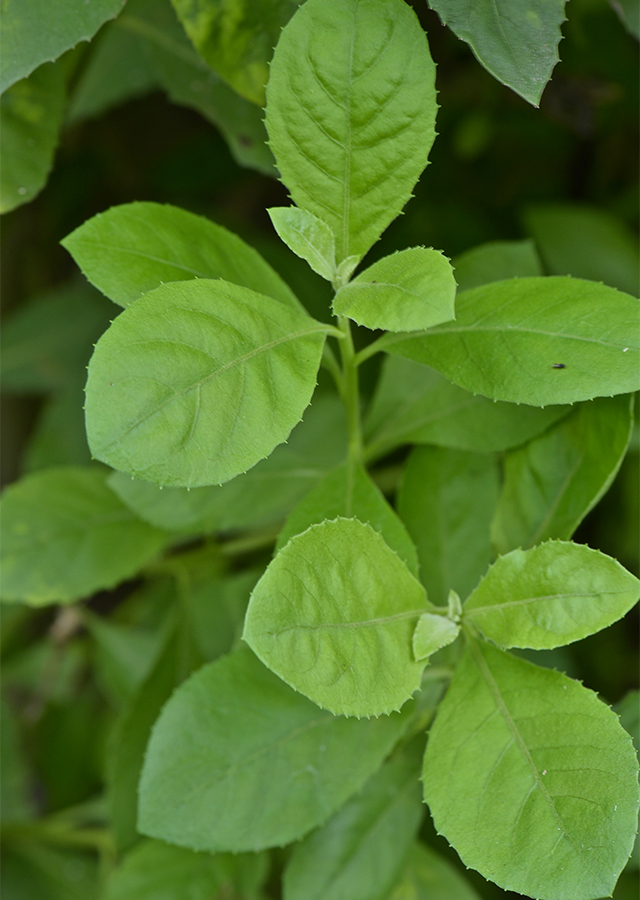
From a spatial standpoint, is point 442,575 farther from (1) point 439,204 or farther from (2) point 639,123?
(2) point 639,123


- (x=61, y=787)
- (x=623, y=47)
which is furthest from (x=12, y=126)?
(x=61, y=787)

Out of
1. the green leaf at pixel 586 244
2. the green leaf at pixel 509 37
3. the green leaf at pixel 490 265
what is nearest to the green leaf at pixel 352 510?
the green leaf at pixel 490 265

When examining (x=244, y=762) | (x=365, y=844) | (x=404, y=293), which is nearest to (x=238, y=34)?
(x=404, y=293)

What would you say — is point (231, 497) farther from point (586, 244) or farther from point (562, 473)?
point (586, 244)

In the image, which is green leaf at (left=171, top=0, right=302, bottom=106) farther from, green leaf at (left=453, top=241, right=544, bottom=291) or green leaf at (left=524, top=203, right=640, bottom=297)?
green leaf at (left=524, top=203, right=640, bottom=297)

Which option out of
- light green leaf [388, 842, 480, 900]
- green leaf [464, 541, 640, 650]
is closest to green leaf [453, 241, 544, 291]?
green leaf [464, 541, 640, 650]

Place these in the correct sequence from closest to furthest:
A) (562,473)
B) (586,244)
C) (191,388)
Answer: (191,388) → (562,473) → (586,244)

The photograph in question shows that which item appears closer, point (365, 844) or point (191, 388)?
point (191, 388)
